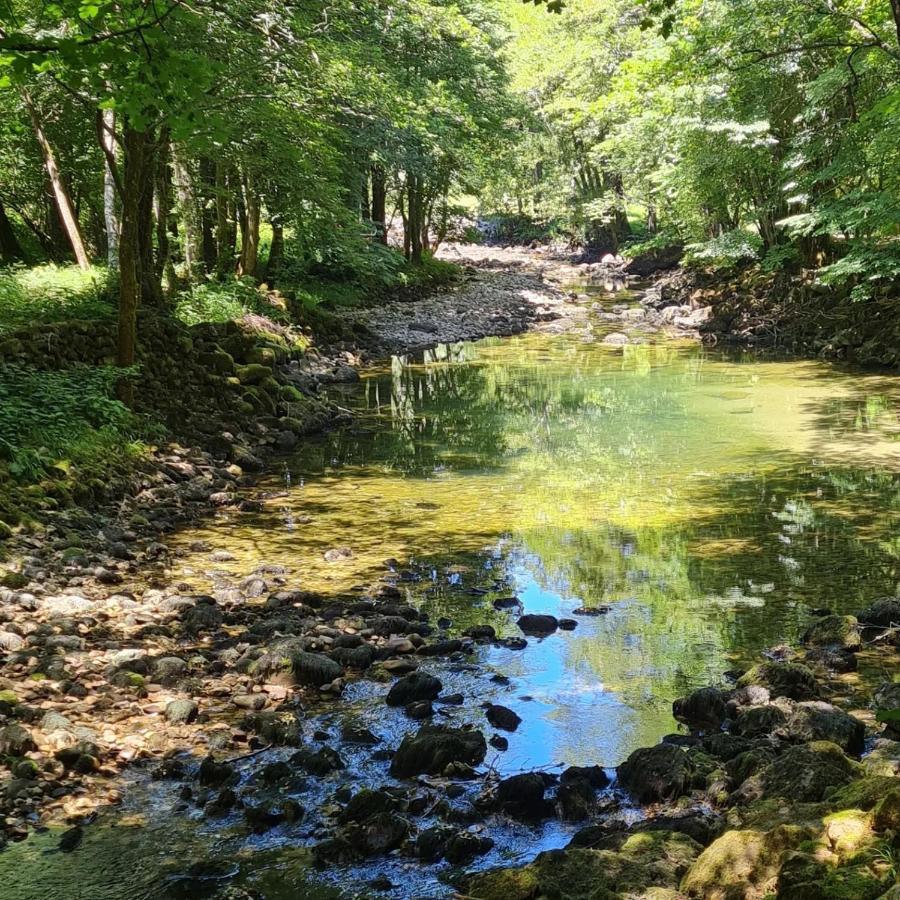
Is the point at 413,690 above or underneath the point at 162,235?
underneath

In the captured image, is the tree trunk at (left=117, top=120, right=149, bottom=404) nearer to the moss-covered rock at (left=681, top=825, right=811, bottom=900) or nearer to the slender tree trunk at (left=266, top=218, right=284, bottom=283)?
the moss-covered rock at (left=681, top=825, right=811, bottom=900)

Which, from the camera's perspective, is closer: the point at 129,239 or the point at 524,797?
the point at 524,797

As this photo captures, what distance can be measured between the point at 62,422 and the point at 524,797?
25.6 ft

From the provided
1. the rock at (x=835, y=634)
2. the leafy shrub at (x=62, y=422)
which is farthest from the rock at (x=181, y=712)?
the rock at (x=835, y=634)

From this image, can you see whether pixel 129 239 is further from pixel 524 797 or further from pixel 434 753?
pixel 524 797

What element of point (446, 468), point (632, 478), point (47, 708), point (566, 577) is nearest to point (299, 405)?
point (446, 468)

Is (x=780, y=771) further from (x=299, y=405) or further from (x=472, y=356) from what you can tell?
(x=472, y=356)

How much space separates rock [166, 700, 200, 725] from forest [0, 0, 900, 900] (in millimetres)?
19

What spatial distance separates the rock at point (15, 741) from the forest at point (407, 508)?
0.8 inches

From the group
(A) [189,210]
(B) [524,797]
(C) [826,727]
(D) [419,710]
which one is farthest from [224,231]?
(C) [826,727]

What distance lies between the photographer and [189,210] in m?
18.1

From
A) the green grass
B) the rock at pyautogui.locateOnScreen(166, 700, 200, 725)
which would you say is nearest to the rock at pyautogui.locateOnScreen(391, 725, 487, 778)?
the rock at pyautogui.locateOnScreen(166, 700, 200, 725)

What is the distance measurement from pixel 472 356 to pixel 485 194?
3893 cm

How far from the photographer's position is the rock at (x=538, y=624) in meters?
7.12
